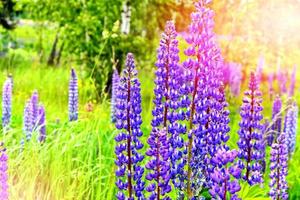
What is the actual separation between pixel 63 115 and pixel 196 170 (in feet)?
18.0

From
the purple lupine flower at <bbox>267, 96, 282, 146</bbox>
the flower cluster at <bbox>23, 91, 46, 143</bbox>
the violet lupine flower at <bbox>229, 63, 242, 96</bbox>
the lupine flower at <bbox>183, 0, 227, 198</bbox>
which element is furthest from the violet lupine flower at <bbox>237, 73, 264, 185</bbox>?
the violet lupine flower at <bbox>229, 63, 242, 96</bbox>

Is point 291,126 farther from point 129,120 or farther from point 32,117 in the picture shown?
point 129,120

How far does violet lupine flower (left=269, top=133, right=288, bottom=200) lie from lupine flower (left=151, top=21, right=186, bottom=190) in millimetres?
848

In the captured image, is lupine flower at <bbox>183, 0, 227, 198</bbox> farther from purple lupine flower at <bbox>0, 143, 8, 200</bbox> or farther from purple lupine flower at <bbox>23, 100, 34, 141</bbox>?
purple lupine flower at <bbox>23, 100, 34, 141</bbox>

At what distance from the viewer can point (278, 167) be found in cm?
468

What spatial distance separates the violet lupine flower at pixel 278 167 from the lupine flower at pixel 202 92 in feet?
2.25

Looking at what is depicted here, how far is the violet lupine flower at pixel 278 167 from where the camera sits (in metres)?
4.59

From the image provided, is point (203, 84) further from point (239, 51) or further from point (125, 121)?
point (239, 51)

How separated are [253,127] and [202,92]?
22.2 inches

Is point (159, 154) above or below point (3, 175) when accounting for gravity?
above

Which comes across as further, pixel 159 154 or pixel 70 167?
pixel 70 167

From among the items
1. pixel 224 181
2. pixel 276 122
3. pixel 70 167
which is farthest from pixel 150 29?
pixel 224 181

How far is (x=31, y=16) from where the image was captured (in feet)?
49.6

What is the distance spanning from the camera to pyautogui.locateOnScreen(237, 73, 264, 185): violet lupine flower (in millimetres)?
4273
